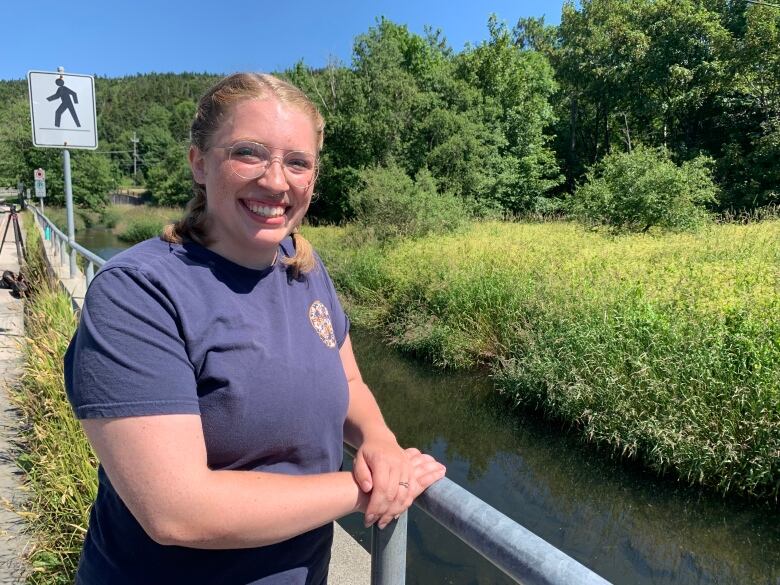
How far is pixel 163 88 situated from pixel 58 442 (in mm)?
131337

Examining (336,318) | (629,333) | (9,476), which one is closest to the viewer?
(336,318)

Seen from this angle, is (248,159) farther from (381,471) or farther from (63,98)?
(63,98)

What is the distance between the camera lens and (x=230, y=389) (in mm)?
1044

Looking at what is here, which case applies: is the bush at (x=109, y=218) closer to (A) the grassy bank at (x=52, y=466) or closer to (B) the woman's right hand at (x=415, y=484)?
(A) the grassy bank at (x=52, y=466)

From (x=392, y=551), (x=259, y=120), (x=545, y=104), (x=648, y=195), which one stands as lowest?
(x=392, y=551)

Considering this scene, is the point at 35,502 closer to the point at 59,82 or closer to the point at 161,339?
the point at 161,339

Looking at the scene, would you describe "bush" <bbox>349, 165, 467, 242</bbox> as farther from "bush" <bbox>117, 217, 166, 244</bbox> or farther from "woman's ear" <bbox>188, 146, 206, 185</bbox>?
"bush" <bbox>117, 217, 166, 244</bbox>

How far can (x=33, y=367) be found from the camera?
→ 4148mm

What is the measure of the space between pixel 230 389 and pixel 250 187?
17.2 inches

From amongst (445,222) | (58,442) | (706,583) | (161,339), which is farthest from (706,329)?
(445,222)

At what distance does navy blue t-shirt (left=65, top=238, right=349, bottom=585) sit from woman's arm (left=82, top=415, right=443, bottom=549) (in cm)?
3

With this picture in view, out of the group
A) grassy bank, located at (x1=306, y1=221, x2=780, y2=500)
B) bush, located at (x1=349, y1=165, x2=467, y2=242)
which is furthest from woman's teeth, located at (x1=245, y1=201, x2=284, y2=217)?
bush, located at (x1=349, y1=165, x2=467, y2=242)

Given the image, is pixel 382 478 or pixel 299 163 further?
pixel 299 163

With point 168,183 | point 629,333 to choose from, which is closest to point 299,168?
point 629,333
